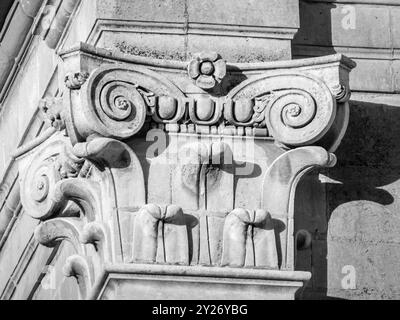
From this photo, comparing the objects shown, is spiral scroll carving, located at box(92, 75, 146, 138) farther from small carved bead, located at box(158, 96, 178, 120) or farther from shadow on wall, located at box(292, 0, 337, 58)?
shadow on wall, located at box(292, 0, 337, 58)

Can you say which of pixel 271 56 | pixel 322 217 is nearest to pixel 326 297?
pixel 322 217

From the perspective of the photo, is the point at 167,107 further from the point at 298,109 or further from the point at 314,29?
the point at 314,29

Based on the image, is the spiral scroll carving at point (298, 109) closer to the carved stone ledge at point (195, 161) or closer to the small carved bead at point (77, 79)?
the carved stone ledge at point (195, 161)

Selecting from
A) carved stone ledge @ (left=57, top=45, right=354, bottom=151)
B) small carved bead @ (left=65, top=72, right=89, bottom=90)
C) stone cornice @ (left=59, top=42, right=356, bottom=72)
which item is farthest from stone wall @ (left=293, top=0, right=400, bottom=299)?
small carved bead @ (left=65, top=72, right=89, bottom=90)

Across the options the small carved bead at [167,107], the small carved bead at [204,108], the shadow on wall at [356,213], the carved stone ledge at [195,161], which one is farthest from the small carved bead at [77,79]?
the shadow on wall at [356,213]

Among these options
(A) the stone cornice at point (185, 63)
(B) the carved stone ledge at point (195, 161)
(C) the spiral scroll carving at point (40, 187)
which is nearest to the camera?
(B) the carved stone ledge at point (195, 161)

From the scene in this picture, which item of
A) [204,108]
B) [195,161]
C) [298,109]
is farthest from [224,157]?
[298,109]

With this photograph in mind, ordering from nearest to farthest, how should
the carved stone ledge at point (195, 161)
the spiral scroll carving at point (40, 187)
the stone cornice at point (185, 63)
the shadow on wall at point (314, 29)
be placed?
the carved stone ledge at point (195, 161), the stone cornice at point (185, 63), the shadow on wall at point (314, 29), the spiral scroll carving at point (40, 187)

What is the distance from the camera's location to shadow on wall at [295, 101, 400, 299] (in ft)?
72.0

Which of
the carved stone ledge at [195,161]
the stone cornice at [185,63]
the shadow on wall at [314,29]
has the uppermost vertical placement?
the shadow on wall at [314,29]

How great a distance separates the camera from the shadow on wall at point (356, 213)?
22.0 m

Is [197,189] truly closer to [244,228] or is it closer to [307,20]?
[244,228]

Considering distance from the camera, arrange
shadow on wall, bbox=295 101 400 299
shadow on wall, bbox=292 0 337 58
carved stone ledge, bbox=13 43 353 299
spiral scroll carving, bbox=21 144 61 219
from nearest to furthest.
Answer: carved stone ledge, bbox=13 43 353 299 < shadow on wall, bbox=295 101 400 299 < shadow on wall, bbox=292 0 337 58 < spiral scroll carving, bbox=21 144 61 219

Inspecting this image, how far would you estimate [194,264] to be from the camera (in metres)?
21.2
